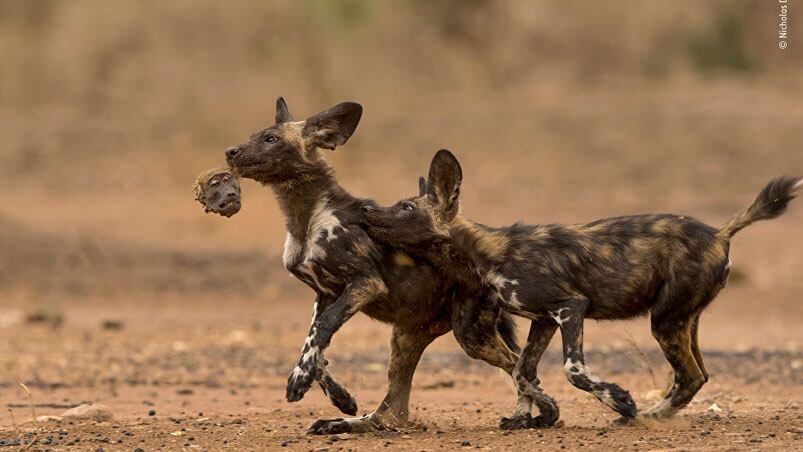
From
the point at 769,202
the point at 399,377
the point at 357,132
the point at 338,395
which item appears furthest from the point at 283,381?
the point at 357,132

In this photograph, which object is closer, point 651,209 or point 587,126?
point 651,209

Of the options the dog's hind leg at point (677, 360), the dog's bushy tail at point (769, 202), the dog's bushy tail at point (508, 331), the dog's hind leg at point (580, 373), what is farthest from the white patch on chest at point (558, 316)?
the dog's bushy tail at point (769, 202)

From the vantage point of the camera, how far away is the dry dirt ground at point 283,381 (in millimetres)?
8938

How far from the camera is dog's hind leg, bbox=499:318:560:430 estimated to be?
30.4ft

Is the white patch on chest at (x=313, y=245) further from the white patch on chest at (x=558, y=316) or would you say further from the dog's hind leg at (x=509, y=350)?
→ the white patch on chest at (x=558, y=316)

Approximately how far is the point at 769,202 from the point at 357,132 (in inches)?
965

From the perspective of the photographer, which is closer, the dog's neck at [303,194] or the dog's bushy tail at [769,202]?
the dog's bushy tail at [769,202]

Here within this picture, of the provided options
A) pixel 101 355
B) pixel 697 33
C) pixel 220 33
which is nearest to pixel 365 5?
pixel 220 33

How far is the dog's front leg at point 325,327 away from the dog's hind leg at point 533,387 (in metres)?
1.05

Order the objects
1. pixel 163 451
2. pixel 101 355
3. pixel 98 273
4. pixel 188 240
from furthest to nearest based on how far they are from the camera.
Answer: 1. pixel 188 240
2. pixel 98 273
3. pixel 101 355
4. pixel 163 451

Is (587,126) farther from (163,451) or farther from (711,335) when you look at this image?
(163,451)

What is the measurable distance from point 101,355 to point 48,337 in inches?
107

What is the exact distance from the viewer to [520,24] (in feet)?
119

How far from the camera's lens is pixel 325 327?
904 centimetres
